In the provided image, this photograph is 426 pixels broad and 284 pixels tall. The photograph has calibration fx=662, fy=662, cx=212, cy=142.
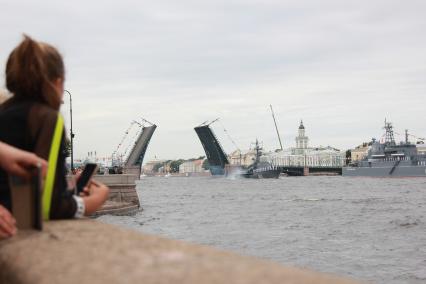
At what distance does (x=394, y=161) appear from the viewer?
106 metres

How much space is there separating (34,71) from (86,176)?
557mm

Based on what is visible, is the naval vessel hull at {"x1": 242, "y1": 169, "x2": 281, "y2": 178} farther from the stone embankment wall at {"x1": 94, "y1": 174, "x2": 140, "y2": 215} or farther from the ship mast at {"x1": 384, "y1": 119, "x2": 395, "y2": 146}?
the stone embankment wall at {"x1": 94, "y1": 174, "x2": 140, "y2": 215}

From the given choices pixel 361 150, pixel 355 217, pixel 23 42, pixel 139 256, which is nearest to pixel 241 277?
pixel 139 256

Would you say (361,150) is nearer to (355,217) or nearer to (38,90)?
(355,217)

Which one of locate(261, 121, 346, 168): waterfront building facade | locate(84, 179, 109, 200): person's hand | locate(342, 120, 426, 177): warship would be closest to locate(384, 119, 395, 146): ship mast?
locate(342, 120, 426, 177): warship

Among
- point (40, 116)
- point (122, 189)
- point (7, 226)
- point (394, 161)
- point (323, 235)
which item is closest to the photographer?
point (7, 226)

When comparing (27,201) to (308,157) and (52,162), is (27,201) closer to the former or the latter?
(52,162)

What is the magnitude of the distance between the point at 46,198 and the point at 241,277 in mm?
1354

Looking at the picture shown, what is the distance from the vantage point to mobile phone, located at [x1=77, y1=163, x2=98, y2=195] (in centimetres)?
274

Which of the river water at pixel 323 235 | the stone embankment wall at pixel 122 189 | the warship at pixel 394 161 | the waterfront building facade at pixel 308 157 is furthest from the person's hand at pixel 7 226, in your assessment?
the waterfront building facade at pixel 308 157

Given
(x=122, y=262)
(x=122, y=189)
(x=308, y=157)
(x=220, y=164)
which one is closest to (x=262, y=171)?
(x=220, y=164)

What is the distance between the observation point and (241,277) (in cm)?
119

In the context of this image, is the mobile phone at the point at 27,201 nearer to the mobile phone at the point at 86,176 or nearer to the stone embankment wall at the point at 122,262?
the stone embankment wall at the point at 122,262

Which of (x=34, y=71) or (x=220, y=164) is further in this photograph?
(x=220, y=164)
